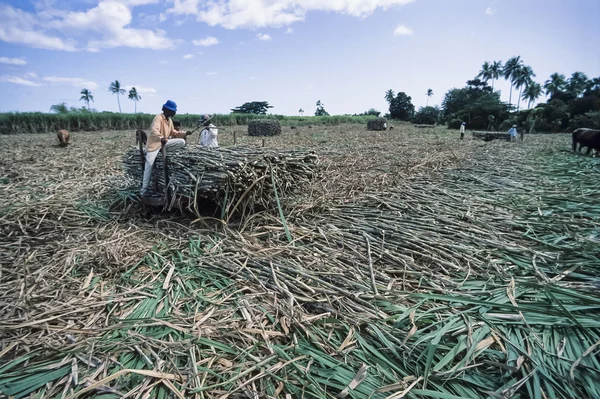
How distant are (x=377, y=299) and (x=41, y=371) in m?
2.09

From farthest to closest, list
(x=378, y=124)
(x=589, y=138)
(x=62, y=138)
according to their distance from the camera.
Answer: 1. (x=378, y=124)
2. (x=62, y=138)
3. (x=589, y=138)

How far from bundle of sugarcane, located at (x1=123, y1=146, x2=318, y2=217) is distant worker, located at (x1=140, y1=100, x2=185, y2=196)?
0.30 feet

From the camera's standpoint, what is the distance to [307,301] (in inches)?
89.7

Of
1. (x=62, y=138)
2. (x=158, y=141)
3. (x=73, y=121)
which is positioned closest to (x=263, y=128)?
(x=62, y=138)

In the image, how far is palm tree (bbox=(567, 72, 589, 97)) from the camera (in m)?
38.0

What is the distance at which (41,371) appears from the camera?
1.69 metres

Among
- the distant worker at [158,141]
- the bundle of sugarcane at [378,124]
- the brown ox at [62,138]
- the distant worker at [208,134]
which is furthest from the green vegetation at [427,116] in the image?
the distant worker at [158,141]

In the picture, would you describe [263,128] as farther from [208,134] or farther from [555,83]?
[555,83]

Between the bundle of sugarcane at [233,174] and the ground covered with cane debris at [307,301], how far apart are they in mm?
308

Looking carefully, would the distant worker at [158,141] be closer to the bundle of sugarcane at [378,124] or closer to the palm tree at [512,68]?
the bundle of sugarcane at [378,124]

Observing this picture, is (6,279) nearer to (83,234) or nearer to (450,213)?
(83,234)

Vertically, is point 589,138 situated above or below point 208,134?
below

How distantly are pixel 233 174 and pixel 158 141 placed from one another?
4.48ft

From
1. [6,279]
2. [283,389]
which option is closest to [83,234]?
[6,279]
